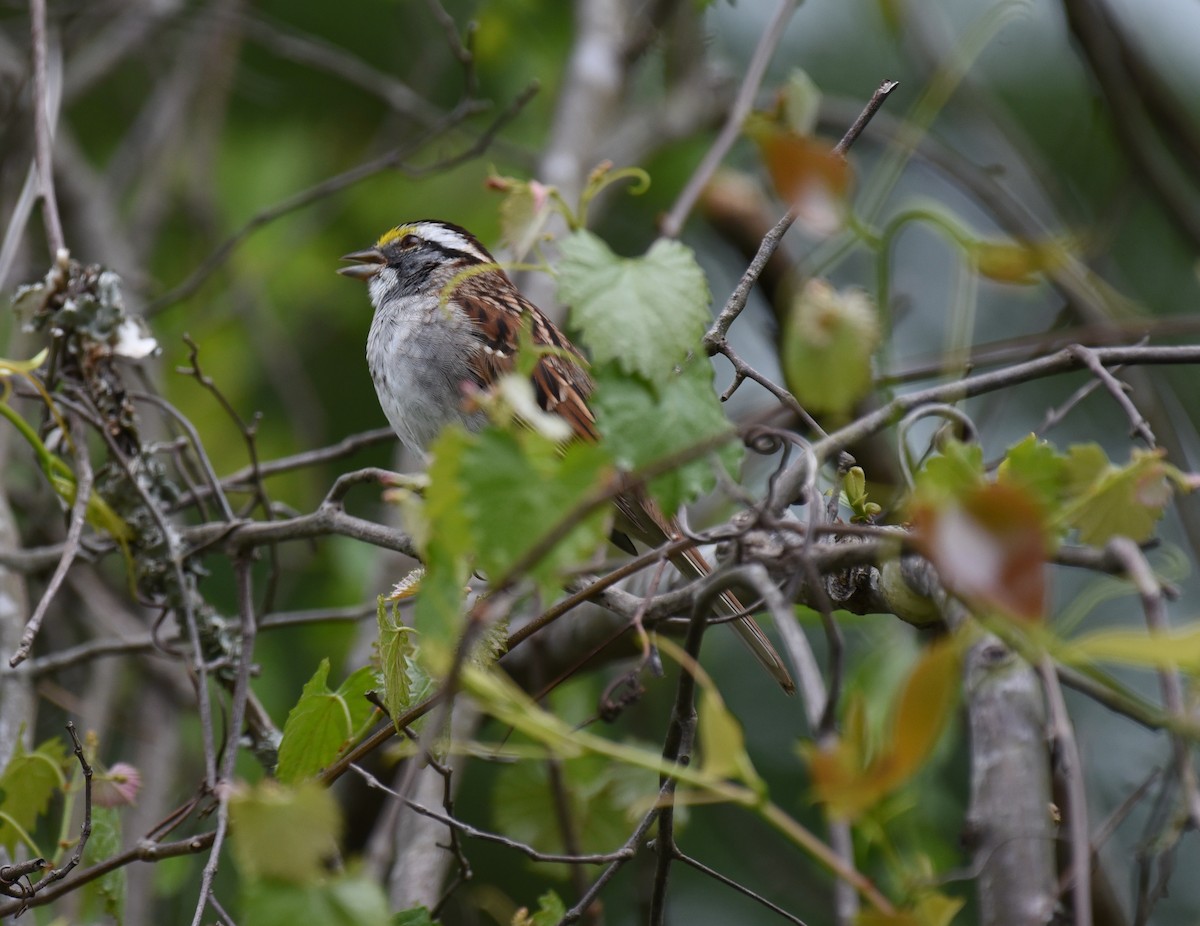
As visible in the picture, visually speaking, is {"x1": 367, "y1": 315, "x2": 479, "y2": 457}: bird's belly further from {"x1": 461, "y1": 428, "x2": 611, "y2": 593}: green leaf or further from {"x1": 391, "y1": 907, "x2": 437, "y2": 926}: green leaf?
{"x1": 461, "y1": 428, "x2": 611, "y2": 593}: green leaf

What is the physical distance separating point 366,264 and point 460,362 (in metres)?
0.75

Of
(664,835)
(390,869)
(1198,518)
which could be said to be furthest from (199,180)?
(664,835)

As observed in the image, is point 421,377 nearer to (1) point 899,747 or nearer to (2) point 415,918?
(2) point 415,918

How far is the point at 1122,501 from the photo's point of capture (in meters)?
Answer: 1.48

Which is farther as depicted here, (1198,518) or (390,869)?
(1198,518)

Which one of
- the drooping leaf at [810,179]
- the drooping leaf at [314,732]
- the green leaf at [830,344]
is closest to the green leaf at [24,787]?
the drooping leaf at [314,732]

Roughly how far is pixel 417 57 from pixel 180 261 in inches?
57.6

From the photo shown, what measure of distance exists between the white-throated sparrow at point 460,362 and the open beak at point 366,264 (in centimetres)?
12

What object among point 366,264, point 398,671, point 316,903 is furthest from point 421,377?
point 316,903

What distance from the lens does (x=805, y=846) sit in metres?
1.13

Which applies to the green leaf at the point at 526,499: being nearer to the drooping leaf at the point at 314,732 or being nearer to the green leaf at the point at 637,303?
the green leaf at the point at 637,303

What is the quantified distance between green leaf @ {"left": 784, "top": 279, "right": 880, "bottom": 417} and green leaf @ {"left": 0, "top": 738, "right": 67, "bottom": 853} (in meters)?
1.51

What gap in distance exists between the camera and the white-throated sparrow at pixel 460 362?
10.7 ft

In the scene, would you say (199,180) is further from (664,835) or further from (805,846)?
(805,846)
